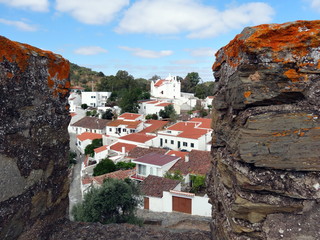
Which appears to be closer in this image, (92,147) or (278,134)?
(278,134)

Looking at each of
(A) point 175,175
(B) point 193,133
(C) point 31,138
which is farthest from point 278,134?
(B) point 193,133

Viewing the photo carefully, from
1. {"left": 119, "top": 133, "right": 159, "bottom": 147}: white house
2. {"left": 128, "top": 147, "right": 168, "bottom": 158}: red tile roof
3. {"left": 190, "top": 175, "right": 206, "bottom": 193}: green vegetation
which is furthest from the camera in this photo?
{"left": 119, "top": 133, "right": 159, "bottom": 147}: white house

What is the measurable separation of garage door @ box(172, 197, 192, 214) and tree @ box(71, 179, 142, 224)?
4215 mm

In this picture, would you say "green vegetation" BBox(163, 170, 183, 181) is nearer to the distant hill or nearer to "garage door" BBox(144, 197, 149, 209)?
"garage door" BBox(144, 197, 149, 209)

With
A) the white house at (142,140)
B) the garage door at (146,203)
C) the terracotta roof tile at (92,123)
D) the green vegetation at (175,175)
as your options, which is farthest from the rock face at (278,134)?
the terracotta roof tile at (92,123)

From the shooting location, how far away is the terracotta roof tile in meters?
35.8

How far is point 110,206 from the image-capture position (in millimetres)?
10109

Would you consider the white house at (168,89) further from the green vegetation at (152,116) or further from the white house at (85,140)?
the white house at (85,140)

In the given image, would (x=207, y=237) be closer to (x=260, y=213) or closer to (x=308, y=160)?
(x=260, y=213)

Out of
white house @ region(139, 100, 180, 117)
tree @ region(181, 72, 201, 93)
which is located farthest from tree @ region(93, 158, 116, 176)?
tree @ region(181, 72, 201, 93)

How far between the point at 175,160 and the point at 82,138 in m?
15.2

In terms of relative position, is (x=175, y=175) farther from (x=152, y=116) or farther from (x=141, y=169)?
(x=152, y=116)

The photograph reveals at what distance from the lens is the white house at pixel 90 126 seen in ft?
116

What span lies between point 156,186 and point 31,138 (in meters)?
12.9
